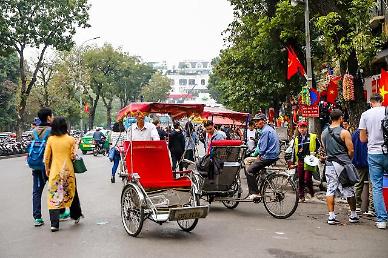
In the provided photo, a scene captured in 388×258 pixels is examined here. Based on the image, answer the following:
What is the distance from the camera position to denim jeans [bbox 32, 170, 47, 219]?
814 cm

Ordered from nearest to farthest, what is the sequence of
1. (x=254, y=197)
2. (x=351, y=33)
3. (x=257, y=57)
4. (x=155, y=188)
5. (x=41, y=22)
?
(x=155, y=188) → (x=254, y=197) → (x=351, y=33) → (x=257, y=57) → (x=41, y=22)

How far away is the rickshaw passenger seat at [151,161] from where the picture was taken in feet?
27.7

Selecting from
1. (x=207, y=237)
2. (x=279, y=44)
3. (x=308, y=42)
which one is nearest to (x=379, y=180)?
(x=207, y=237)

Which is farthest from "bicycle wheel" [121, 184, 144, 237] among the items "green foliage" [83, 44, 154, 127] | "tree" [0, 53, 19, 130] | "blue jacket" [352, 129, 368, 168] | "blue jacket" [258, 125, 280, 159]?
"green foliage" [83, 44, 154, 127]

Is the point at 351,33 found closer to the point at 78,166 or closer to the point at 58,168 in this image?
the point at 78,166

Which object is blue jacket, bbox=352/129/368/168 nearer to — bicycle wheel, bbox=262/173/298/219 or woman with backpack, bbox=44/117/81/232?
bicycle wheel, bbox=262/173/298/219

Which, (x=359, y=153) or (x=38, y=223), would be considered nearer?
(x=38, y=223)

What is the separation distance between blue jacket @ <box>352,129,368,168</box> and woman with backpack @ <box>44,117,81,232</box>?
15.5ft

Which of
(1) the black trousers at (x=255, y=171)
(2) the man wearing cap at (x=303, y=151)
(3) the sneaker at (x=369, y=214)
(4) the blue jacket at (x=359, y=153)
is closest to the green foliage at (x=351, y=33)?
(2) the man wearing cap at (x=303, y=151)

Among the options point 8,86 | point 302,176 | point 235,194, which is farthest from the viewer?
point 8,86

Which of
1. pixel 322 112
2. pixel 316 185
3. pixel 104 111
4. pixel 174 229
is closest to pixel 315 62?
pixel 322 112

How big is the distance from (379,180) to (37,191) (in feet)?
17.5

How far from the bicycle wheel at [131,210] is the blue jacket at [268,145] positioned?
2.68 meters

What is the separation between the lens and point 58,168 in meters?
7.84
